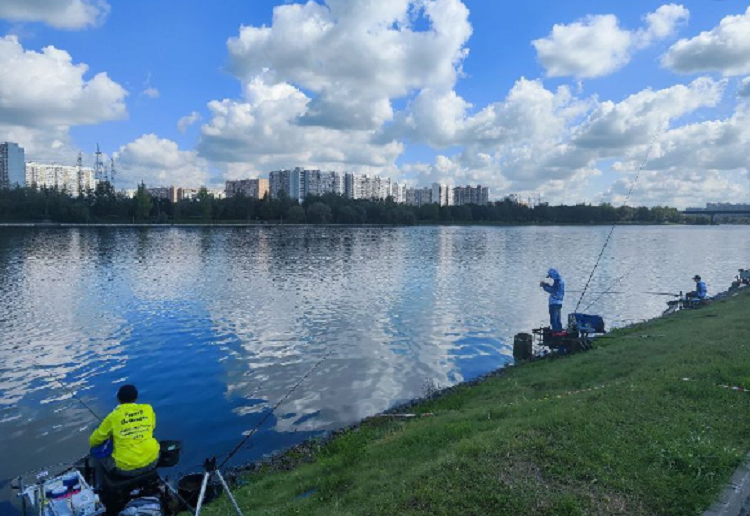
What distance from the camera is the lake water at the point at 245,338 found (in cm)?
1475

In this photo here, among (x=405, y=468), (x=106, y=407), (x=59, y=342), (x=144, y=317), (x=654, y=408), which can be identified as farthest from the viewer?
(x=144, y=317)

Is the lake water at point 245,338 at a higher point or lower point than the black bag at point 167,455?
lower

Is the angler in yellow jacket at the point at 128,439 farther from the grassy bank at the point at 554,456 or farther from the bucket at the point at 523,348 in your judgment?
the bucket at the point at 523,348

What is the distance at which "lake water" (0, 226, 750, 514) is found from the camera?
14.7 meters

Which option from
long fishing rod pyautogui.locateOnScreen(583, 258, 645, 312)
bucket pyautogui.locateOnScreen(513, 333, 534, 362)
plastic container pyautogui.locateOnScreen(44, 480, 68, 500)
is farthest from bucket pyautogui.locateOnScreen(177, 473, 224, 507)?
long fishing rod pyautogui.locateOnScreen(583, 258, 645, 312)

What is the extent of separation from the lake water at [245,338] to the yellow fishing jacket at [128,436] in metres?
5.03

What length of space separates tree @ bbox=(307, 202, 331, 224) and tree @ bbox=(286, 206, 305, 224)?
296cm

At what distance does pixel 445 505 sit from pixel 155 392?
13733mm

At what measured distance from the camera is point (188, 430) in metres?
14.2

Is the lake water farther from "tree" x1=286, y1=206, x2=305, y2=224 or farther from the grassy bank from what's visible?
"tree" x1=286, y1=206, x2=305, y2=224

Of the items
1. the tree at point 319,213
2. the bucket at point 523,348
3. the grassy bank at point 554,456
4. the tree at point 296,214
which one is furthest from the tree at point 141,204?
the grassy bank at point 554,456

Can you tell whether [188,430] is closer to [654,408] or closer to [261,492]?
[261,492]

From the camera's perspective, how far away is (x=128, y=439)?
7.57 meters

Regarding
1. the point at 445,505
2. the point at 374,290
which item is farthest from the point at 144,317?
the point at 445,505
